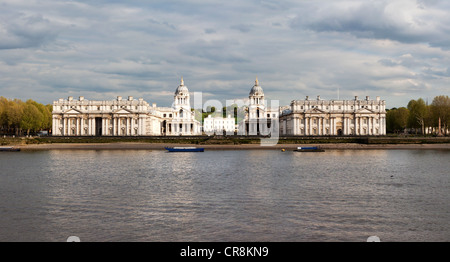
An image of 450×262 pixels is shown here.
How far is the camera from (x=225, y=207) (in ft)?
76.7

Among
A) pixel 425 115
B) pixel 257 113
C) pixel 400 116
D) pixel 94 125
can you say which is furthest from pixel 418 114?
pixel 94 125

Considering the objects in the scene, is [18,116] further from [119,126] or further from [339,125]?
[339,125]

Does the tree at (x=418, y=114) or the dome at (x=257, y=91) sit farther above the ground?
the dome at (x=257, y=91)

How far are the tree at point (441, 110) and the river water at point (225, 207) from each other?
2527 inches

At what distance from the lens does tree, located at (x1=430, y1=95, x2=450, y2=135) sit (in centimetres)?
9612

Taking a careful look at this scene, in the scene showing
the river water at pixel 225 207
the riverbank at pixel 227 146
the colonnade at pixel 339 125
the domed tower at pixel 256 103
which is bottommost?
the river water at pixel 225 207

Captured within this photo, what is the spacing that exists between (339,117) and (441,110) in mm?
31637

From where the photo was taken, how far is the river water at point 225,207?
708 inches

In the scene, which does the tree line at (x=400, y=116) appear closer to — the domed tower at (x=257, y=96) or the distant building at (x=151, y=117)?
the distant building at (x=151, y=117)

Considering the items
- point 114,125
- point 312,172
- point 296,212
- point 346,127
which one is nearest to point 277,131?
point 346,127

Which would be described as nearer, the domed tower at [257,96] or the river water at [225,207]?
the river water at [225,207]

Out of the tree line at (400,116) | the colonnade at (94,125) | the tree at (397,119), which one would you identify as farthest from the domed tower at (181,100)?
the tree at (397,119)
